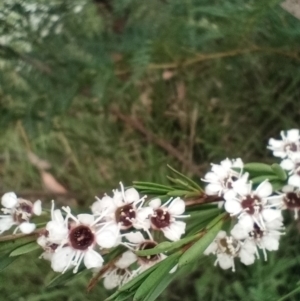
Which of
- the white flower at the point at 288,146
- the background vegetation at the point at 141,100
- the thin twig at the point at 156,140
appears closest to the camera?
the white flower at the point at 288,146

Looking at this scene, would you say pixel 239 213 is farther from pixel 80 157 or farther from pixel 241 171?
pixel 80 157

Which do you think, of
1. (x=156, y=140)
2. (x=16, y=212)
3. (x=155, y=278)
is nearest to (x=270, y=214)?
(x=155, y=278)

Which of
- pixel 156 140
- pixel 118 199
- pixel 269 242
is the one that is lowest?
pixel 156 140

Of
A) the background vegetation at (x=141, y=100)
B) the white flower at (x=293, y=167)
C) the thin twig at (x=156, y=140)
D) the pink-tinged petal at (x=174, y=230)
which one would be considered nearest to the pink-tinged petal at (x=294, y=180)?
the white flower at (x=293, y=167)

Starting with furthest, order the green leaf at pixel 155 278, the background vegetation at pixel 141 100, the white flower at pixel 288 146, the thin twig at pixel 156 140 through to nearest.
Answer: the thin twig at pixel 156 140, the background vegetation at pixel 141 100, the white flower at pixel 288 146, the green leaf at pixel 155 278

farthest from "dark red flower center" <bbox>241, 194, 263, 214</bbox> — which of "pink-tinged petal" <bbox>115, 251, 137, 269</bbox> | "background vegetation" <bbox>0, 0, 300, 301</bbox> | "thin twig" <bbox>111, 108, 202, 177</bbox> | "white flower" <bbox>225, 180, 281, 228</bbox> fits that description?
"thin twig" <bbox>111, 108, 202, 177</bbox>

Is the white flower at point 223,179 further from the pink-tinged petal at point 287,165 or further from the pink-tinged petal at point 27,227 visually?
the pink-tinged petal at point 27,227

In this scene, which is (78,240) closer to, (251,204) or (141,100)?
(251,204)
